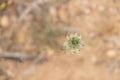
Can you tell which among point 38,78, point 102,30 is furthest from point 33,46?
point 102,30

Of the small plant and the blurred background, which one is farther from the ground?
the blurred background

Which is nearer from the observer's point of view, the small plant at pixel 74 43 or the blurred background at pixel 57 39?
the small plant at pixel 74 43

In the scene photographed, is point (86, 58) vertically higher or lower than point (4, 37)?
lower

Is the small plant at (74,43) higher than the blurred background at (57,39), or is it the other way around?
the blurred background at (57,39)

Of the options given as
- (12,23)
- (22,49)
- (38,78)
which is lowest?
(38,78)

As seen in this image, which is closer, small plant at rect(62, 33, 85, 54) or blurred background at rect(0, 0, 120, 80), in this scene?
small plant at rect(62, 33, 85, 54)

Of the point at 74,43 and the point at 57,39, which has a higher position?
the point at 57,39

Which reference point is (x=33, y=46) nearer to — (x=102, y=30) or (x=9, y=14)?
(x=9, y=14)

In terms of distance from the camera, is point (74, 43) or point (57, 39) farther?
point (57, 39)
